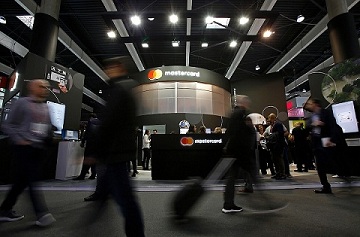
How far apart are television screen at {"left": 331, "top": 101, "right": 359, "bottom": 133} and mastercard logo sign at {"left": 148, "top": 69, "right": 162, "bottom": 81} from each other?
7.65 m

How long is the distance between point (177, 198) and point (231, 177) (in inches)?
29.3

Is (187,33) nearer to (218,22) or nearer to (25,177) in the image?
(218,22)

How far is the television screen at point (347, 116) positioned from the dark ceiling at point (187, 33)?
3.53 meters

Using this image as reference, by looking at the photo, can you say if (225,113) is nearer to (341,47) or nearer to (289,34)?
(289,34)

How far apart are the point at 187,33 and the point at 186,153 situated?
21.7ft

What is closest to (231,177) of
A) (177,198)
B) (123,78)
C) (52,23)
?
(177,198)

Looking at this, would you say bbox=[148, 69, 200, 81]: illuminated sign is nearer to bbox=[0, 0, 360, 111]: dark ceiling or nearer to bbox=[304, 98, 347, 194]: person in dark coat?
bbox=[0, 0, 360, 111]: dark ceiling

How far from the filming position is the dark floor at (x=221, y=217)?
76.5 inches

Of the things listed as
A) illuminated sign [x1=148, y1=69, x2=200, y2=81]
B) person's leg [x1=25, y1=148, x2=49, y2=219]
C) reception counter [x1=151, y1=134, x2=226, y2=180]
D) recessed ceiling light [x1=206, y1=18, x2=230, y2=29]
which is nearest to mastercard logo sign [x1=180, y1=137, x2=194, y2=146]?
reception counter [x1=151, y1=134, x2=226, y2=180]

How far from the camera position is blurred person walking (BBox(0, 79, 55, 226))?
6.89 feet

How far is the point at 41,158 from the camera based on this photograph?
88.7 inches

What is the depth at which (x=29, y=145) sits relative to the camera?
2133 millimetres

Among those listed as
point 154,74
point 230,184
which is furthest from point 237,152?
point 154,74

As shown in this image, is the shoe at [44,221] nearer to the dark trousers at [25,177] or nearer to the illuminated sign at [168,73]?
the dark trousers at [25,177]
